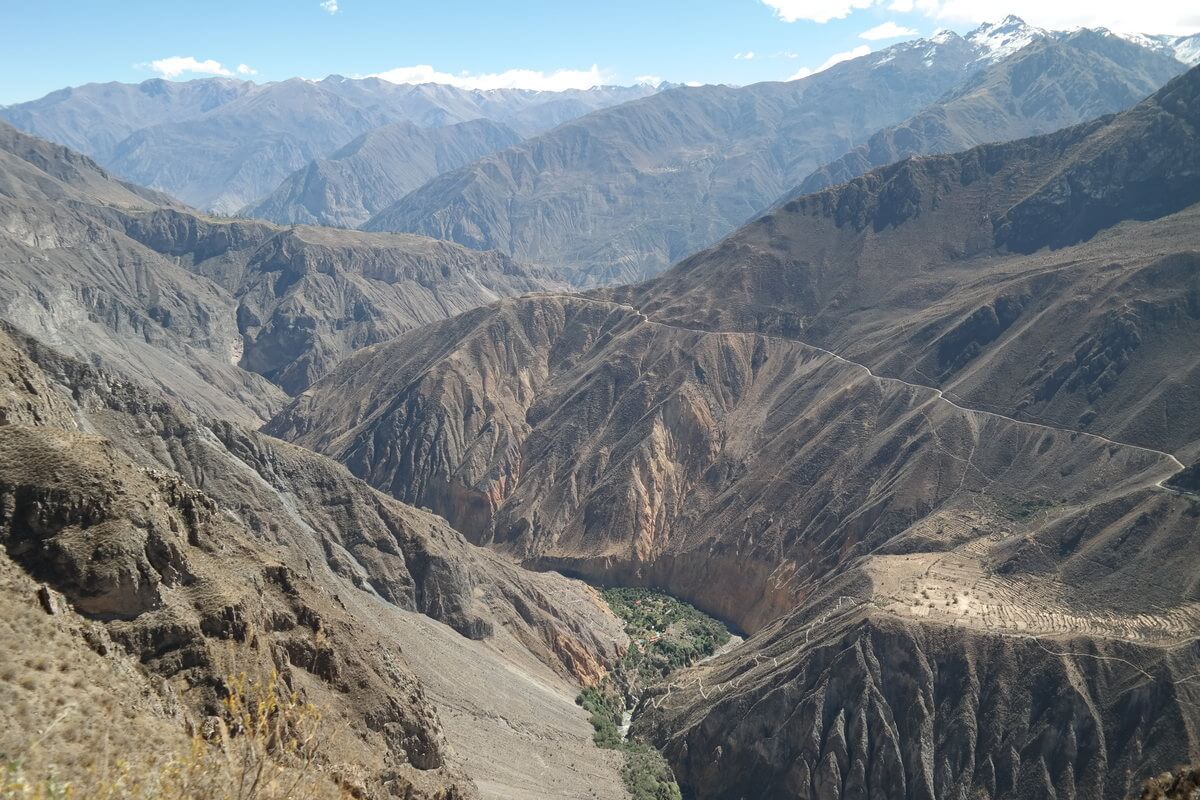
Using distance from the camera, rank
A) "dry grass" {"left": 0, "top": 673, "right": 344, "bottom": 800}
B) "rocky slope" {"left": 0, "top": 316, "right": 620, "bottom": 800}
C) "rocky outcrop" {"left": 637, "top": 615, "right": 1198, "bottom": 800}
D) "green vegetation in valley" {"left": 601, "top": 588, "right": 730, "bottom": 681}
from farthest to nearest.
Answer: "green vegetation in valley" {"left": 601, "top": 588, "right": 730, "bottom": 681} → "rocky outcrop" {"left": 637, "top": 615, "right": 1198, "bottom": 800} → "rocky slope" {"left": 0, "top": 316, "right": 620, "bottom": 800} → "dry grass" {"left": 0, "top": 673, "right": 344, "bottom": 800}

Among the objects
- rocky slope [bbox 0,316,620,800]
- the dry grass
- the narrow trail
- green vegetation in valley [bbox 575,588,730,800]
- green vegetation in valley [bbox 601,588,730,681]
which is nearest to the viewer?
the dry grass

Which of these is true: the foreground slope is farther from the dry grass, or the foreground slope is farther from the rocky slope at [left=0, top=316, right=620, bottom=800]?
the dry grass

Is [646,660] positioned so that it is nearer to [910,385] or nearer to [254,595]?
[910,385]

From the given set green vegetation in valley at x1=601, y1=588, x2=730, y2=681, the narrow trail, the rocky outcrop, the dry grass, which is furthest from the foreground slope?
the dry grass

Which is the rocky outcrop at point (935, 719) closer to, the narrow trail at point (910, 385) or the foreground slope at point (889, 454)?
the foreground slope at point (889, 454)

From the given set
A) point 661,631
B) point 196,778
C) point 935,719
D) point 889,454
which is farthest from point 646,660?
point 196,778

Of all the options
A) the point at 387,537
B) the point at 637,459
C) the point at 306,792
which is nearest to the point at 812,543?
the point at 637,459
